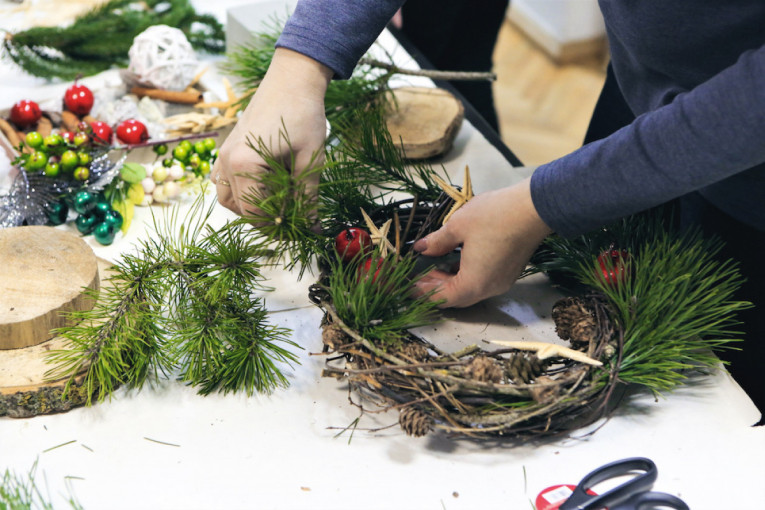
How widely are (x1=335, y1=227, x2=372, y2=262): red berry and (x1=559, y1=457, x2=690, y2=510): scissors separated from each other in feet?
0.86

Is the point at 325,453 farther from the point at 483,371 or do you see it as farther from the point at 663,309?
the point at 663,309

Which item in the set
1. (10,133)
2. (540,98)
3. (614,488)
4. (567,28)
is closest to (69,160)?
(10,133)

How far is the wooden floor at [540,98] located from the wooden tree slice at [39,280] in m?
1.52

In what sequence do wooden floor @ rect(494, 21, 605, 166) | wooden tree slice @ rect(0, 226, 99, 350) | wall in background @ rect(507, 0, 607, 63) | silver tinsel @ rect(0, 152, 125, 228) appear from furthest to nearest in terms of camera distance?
wall in background @ rect(507, 0, 607, 63)
wooden floor @ rect(494, 21, 605, 166)
silver tinsel @ rect(0, 152, 125, 228)
wooden tree slice @ rect(0, 226, 99, 350)

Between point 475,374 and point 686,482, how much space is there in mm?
177

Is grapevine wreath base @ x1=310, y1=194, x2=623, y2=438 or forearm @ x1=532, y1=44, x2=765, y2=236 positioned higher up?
forearm @ x1=532, y1=44, x2=765, y2=236

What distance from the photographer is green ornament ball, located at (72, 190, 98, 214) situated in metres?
0.80

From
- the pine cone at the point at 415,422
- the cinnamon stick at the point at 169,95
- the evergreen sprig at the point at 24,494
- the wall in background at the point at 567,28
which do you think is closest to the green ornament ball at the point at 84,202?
the cinnamon stick at the point at 169,95

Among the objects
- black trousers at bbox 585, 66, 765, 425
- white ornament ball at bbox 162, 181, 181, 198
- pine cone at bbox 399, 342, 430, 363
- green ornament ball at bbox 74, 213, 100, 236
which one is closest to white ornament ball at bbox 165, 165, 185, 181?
white ornament ball at bbox 162, 181, 181, 198

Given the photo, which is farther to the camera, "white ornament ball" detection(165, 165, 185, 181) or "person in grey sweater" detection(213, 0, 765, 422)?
"white ornament ball" detection(165, 165, 185, 181)

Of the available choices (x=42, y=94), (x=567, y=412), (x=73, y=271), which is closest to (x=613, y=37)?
(x=567, y=412)

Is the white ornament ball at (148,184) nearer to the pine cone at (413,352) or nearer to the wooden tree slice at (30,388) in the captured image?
the wooden tree slice at (30,388)

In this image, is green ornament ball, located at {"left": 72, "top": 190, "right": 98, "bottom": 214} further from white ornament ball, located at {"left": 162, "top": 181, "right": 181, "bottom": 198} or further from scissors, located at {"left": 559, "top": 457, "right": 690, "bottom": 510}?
scissors, located at {"left": 559, "top": 457, "right": 690, "bottom": 510}

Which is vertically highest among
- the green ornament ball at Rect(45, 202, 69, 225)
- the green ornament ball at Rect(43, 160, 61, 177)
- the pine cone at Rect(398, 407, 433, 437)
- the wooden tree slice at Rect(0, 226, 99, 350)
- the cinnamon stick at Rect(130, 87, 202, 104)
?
the pine cone at Rect(398, 407, 433, 437)
